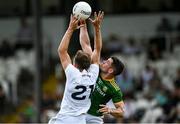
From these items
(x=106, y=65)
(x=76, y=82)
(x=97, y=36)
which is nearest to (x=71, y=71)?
(x=76, y=82)

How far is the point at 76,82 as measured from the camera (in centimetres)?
1116

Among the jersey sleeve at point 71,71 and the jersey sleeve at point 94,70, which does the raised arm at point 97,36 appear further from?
the jersey sleeve at point 71,71

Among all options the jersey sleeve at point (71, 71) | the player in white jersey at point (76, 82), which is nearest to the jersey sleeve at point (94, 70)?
the player in white jersey at point (76, 82)

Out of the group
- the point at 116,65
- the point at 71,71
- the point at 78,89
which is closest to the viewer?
the point at 71,71

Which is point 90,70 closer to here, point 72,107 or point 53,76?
point 72,107

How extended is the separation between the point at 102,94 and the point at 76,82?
2.66 feet

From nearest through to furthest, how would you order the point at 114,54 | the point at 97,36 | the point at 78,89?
the point at 78,89, the point at 97,36, the point at 114,54

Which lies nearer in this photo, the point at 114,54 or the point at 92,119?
the point at 92,119

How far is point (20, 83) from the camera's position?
23219mm

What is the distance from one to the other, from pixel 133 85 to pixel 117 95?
32.5 ft

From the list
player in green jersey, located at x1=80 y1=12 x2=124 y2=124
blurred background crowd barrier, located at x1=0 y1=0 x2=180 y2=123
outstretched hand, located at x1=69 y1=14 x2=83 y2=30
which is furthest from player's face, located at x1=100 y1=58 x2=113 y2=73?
blurred background crowd barrier, located at x1=0 y1=0 x2=180 y2=123

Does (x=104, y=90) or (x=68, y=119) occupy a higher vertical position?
(x=104, y=90)

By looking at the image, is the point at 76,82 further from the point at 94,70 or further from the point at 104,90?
the point at 104,90

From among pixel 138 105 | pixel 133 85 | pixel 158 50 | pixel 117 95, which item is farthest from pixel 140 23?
pixel 117 95
